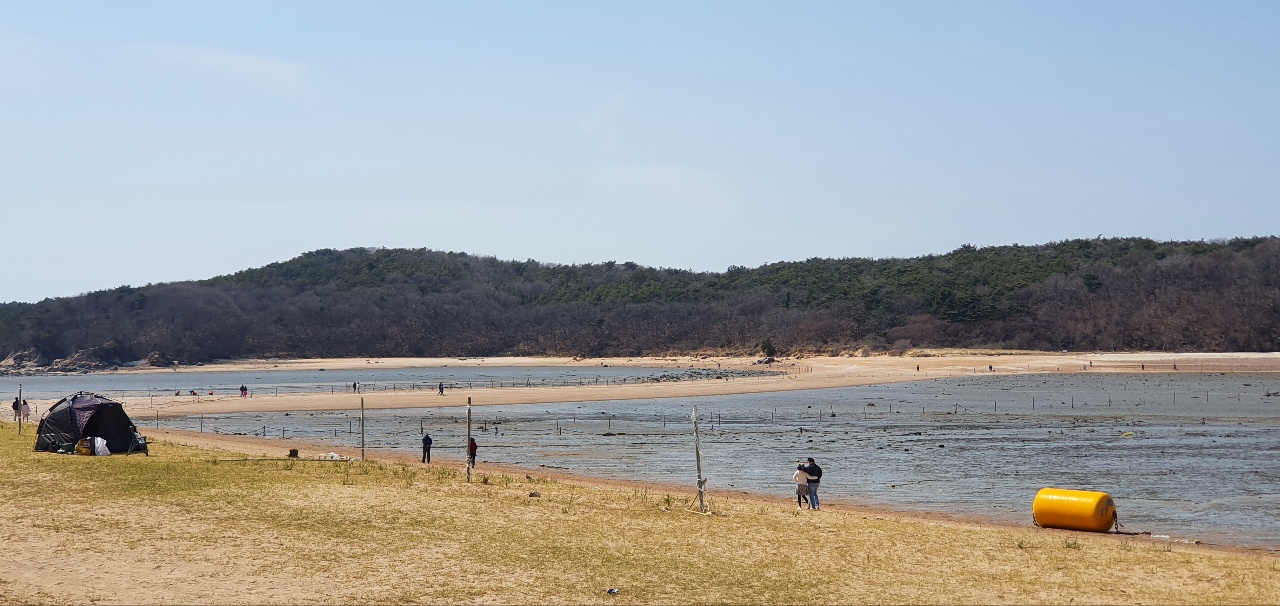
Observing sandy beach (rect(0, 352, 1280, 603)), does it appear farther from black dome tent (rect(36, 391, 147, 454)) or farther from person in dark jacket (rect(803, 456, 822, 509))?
black dome tent (rect(36, 391, 147, 454))

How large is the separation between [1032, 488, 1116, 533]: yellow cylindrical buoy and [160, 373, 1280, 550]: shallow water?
1578 millimetres

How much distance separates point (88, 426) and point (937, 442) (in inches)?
1254

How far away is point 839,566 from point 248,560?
9368 mm

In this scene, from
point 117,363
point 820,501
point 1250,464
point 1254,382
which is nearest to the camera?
point 820,501

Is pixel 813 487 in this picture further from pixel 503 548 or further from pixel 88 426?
pixel 88 426

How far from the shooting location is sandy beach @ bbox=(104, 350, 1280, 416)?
7800cm

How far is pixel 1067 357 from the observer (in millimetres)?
118688

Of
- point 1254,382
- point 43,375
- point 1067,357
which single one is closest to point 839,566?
point 1254,382

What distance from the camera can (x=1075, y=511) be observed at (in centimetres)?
2308

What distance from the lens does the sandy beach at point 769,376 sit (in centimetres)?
7800

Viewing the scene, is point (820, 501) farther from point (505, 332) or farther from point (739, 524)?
point (505, 332)

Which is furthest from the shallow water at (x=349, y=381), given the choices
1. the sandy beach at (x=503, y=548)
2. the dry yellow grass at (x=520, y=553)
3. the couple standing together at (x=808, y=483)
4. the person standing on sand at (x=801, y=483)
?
the dry yellow grass at (x=520, y=553)

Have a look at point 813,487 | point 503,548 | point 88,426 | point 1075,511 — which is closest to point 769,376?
point 88,426

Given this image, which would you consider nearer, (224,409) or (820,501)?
(820,501)
